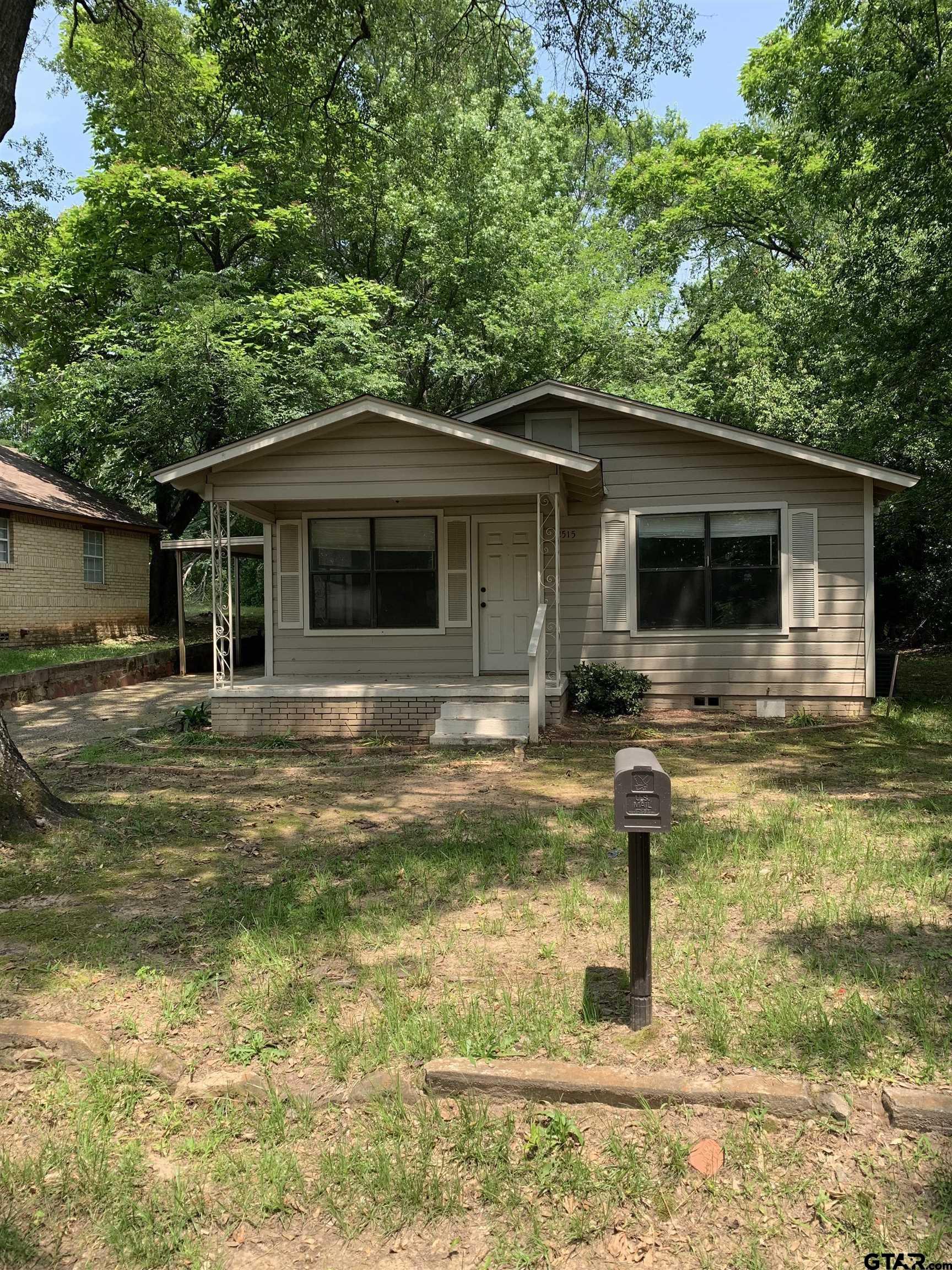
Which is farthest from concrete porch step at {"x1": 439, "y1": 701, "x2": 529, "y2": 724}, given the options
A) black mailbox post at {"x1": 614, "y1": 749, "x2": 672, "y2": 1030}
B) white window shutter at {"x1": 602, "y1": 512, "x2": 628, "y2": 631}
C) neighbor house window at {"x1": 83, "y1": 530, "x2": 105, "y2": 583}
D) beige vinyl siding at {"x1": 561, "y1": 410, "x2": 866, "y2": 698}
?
neighbor house window at {"x1": 83, "y1": 530, "x2": 105, "y2": 583}

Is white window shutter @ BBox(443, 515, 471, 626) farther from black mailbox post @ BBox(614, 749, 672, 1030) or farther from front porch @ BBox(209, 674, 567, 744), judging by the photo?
black mailbox post @ BBox(614, 749, 672, 1030)

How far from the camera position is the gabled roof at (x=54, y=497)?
730 inches

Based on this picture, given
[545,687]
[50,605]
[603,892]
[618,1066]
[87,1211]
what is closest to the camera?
[87,1211]

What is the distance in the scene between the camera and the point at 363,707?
34.2ft

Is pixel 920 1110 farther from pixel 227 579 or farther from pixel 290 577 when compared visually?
pixel 290 577

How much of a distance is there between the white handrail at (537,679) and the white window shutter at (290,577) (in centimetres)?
387

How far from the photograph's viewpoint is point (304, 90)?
1065 centimetres

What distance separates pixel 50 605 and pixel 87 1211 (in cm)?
1900

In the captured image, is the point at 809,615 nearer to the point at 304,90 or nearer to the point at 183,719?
the point at 183,719

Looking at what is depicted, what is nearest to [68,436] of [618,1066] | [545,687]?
[545,687]

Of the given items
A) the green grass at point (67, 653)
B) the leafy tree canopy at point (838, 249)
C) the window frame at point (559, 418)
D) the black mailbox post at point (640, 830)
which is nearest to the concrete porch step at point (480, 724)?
the window frame at point (559, 418)

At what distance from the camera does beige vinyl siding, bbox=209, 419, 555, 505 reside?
10031 millimetres

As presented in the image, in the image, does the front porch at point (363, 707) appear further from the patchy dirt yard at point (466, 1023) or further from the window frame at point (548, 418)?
the patchy dirt yard at point (466, 1023)

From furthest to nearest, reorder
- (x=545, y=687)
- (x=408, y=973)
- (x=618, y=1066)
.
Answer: (x=545, y=687) → (x=408, y=973) → (x=618, y=1066)
